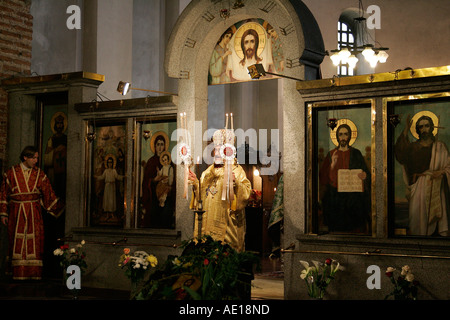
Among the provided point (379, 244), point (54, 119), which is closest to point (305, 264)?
point (379, 244)

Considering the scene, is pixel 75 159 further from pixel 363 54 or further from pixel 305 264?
pixel 363 54

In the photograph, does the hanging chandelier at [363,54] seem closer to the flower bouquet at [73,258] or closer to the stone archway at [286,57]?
the stone archway at [286,57]

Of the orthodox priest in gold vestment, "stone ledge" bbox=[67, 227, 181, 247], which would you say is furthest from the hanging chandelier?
"stone ledge" bbox=[67, 227, 181, 247]

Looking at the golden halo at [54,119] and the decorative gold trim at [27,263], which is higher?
the golden halo at [54,119]

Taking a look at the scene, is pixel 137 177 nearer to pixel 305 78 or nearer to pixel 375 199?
pixel 305 78

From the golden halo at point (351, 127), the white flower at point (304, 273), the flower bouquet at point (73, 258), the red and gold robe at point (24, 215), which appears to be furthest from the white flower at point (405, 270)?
the red and gold robe at point (24, 215)

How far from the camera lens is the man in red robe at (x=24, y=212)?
11.2 m

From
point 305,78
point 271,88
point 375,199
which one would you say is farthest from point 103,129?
point 271,88

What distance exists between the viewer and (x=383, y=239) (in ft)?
28.5

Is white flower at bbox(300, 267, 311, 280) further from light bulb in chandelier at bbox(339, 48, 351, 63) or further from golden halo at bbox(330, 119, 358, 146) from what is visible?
light bulb in chandelier at bbox(339, 48, 351, 63)

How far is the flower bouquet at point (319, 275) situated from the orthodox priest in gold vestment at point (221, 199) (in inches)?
59.6

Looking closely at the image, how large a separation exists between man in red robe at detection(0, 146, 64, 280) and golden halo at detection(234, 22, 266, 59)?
365cm

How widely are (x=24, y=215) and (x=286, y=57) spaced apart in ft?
16.2

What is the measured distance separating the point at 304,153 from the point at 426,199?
175cm
